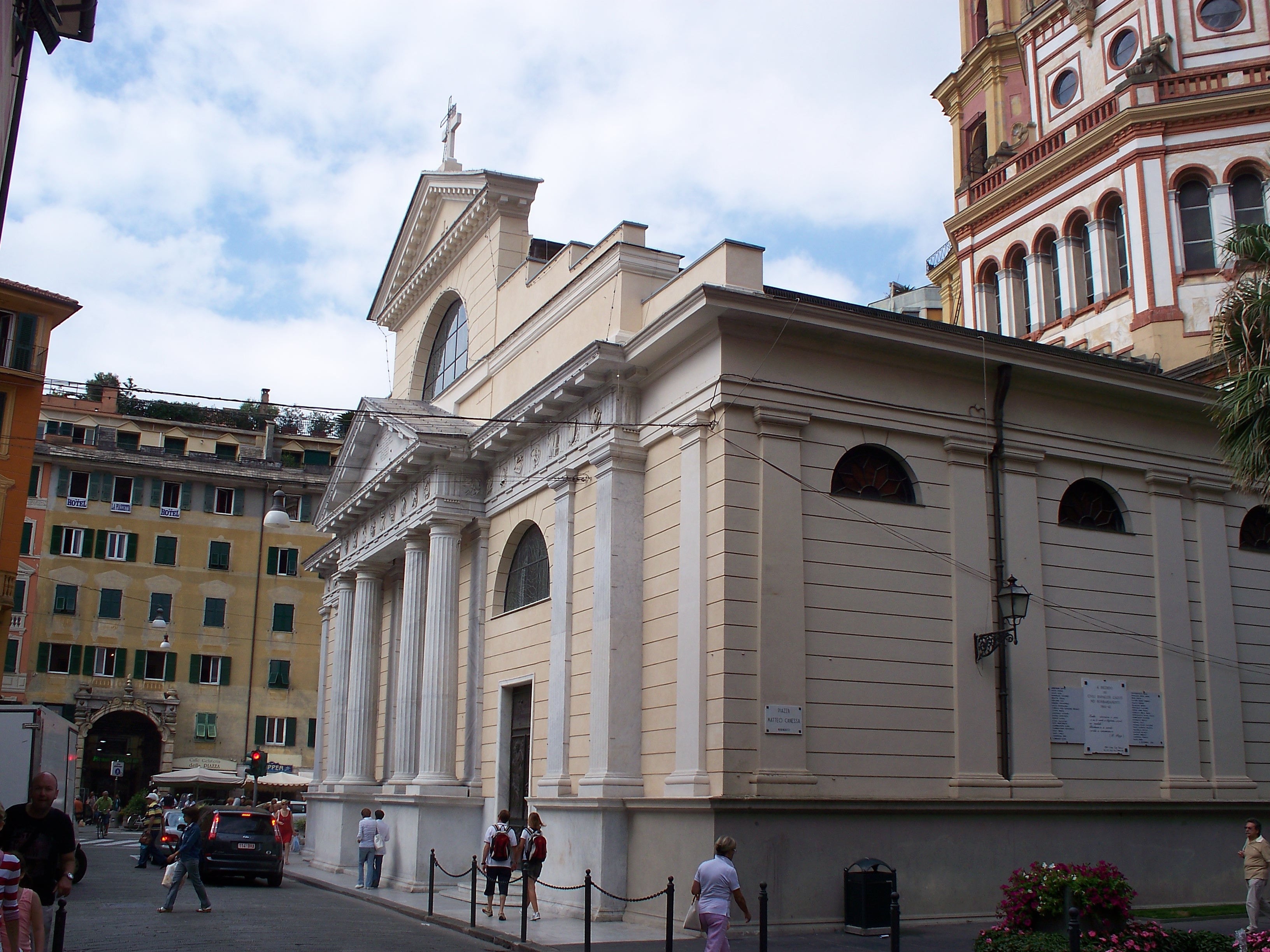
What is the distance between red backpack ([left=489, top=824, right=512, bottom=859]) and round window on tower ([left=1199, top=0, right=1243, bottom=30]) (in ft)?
76.5

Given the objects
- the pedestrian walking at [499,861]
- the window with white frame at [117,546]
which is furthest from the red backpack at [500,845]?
the window with white frame at [117,546]

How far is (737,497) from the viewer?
15672 millimetres

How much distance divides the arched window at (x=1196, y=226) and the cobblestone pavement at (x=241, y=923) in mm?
20033

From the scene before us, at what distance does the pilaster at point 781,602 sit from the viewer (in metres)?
15.0

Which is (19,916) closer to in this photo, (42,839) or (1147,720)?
(42,839)

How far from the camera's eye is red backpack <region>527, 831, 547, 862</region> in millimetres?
16036

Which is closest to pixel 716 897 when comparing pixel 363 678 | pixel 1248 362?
pixel 1248 362

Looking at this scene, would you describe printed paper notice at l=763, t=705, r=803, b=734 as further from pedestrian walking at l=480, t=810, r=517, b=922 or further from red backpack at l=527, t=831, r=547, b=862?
pedestrian walking at l=480, t=810, r=517, b=922

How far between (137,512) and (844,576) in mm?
40151

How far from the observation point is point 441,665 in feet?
73.4

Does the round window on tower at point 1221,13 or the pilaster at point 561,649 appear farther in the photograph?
the round window on tower at point 1221,13

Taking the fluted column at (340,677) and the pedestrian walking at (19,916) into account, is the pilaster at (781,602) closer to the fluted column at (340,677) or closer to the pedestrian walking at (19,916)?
the pedestrian walking at (19,916)

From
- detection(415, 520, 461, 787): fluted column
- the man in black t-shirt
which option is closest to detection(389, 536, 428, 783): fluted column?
detection(415, 520, 461, 787): fluted column

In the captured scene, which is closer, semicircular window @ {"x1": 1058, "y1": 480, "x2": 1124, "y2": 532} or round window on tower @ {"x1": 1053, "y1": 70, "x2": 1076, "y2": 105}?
semicircular window @ {"x1": 1058, "y1": 480, "x2": 1124, "y2": 532}
